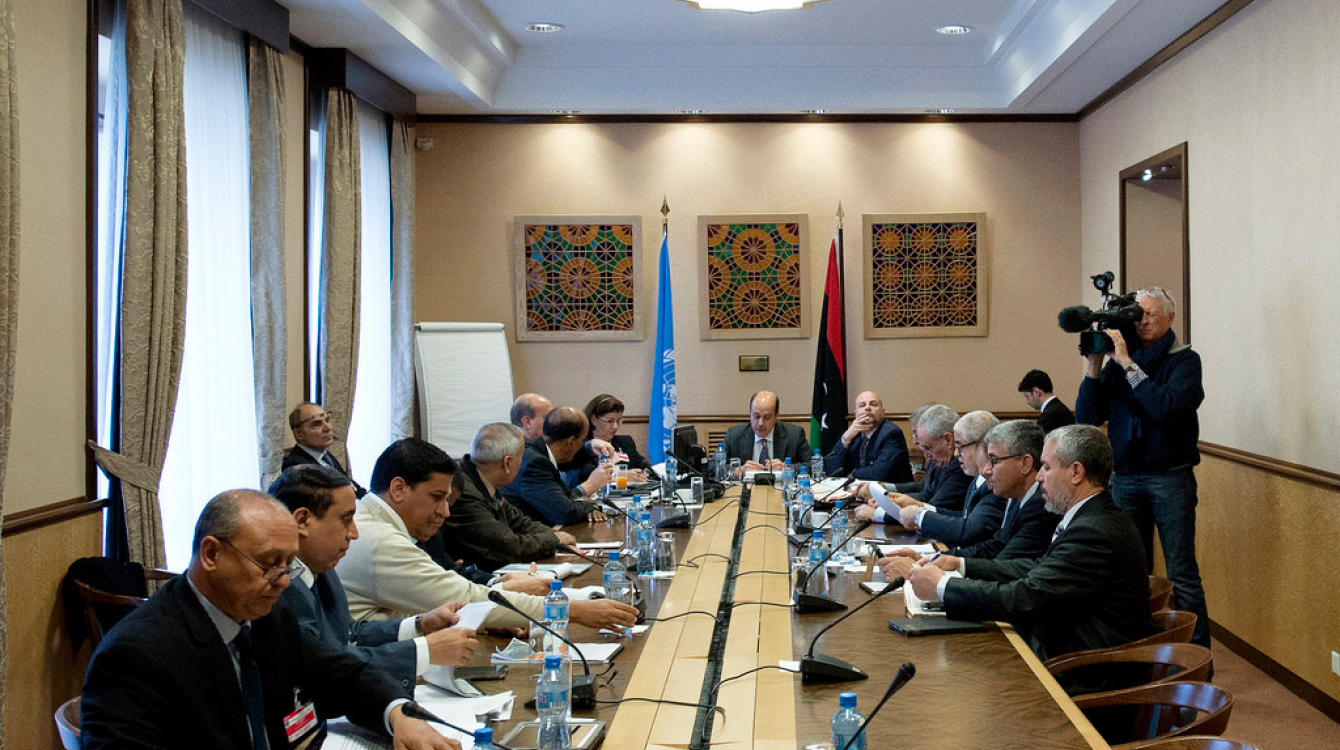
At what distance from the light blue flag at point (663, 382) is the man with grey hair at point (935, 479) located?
8.58 ft

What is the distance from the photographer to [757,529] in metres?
5.05

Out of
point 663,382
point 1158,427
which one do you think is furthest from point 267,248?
point 1158,427

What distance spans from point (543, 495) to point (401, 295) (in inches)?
119

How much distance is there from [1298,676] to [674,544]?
2.87 m

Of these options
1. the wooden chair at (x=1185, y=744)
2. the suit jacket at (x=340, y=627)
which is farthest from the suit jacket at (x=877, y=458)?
the wooden chair at (x=1185, y=744)

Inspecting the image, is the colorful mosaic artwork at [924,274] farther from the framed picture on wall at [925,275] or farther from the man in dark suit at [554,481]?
the man in dark suit at [554,481]

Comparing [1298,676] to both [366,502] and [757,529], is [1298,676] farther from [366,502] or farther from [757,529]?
[366,502]

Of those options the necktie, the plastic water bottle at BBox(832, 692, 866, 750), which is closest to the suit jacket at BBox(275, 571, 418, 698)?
the necktie

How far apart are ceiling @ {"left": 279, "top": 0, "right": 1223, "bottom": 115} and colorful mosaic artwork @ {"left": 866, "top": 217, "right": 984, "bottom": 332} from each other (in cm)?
86

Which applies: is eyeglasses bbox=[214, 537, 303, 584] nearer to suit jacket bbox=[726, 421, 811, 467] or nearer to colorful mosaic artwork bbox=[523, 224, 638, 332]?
suit jacket bbox=[726, 421, 811, 467]

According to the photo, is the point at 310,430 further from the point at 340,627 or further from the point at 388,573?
the point at 340,627

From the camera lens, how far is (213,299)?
5.41 metres

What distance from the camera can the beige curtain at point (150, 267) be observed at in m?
4.38

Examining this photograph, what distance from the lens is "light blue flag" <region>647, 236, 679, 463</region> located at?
8391 millimetres
